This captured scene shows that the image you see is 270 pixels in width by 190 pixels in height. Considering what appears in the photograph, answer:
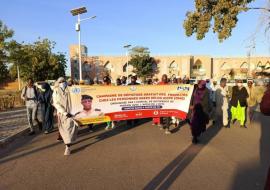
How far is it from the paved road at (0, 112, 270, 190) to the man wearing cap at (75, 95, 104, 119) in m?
0.69

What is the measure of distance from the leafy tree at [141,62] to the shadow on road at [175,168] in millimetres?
67299

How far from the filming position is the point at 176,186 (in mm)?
4992

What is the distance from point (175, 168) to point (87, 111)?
4.04 metres

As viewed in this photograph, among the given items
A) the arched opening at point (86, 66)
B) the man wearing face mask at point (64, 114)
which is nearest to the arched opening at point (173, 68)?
the arched opening at point (86, 66)

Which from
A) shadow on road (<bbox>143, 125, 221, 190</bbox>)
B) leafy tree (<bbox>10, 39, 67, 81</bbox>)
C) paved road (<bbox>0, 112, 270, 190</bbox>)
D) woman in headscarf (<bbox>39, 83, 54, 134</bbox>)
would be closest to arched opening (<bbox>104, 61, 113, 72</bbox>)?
leafy tree (<bbox>10, 39, 67, 81</bbox>)

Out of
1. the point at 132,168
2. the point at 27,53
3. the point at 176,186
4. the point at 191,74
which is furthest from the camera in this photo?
the point at 191,74

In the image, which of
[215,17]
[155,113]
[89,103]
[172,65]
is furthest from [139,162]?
[172,65]

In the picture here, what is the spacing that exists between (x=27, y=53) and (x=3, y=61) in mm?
6309

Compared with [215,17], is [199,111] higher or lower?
lower

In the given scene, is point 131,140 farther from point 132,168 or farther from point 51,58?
point 51,58

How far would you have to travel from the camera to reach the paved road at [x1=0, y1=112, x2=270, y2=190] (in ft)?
17.0

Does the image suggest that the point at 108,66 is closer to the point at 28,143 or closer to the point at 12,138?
the point at 12,138

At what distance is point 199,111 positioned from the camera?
862cm

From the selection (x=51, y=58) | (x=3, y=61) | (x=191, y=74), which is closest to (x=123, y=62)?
(x=191, y=74)
